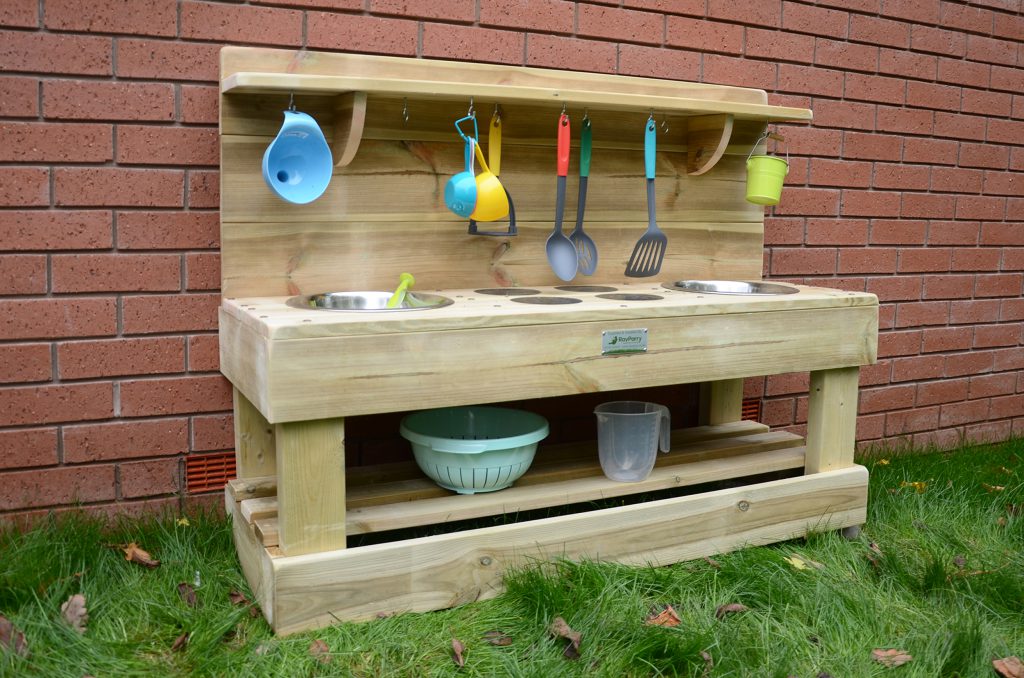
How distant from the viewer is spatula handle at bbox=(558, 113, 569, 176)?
2.42 m

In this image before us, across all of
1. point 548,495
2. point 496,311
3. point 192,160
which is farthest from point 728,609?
point 192,160

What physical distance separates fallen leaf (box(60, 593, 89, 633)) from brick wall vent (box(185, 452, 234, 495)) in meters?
0.52

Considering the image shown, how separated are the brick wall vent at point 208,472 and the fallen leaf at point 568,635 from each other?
1055 mm

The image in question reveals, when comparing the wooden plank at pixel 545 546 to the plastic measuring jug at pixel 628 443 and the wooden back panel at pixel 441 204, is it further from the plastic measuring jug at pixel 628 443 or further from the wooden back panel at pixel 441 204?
the wooden back panel at pixel 441 204

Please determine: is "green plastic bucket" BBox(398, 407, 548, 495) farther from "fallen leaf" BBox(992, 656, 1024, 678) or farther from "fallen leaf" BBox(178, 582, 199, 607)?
"fallen leaf" BBox(992, 656, 1024, 678)

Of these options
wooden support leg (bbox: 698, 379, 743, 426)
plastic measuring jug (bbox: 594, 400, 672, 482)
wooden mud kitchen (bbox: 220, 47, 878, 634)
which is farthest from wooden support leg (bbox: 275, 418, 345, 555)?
wooden support leg (bbox: 698, 379, 743, 426)

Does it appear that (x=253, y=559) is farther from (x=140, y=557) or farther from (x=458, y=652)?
(x=458, y=652)

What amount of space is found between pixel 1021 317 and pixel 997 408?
1.29 feet

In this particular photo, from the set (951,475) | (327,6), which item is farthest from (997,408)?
(327,6)

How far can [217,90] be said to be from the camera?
2326 millimetres

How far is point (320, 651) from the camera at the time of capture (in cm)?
185

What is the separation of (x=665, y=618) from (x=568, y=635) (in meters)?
0.26

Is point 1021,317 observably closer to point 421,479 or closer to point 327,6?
point 421,479

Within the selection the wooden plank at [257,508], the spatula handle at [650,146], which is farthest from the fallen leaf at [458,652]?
the spatula handle at [650,146]
